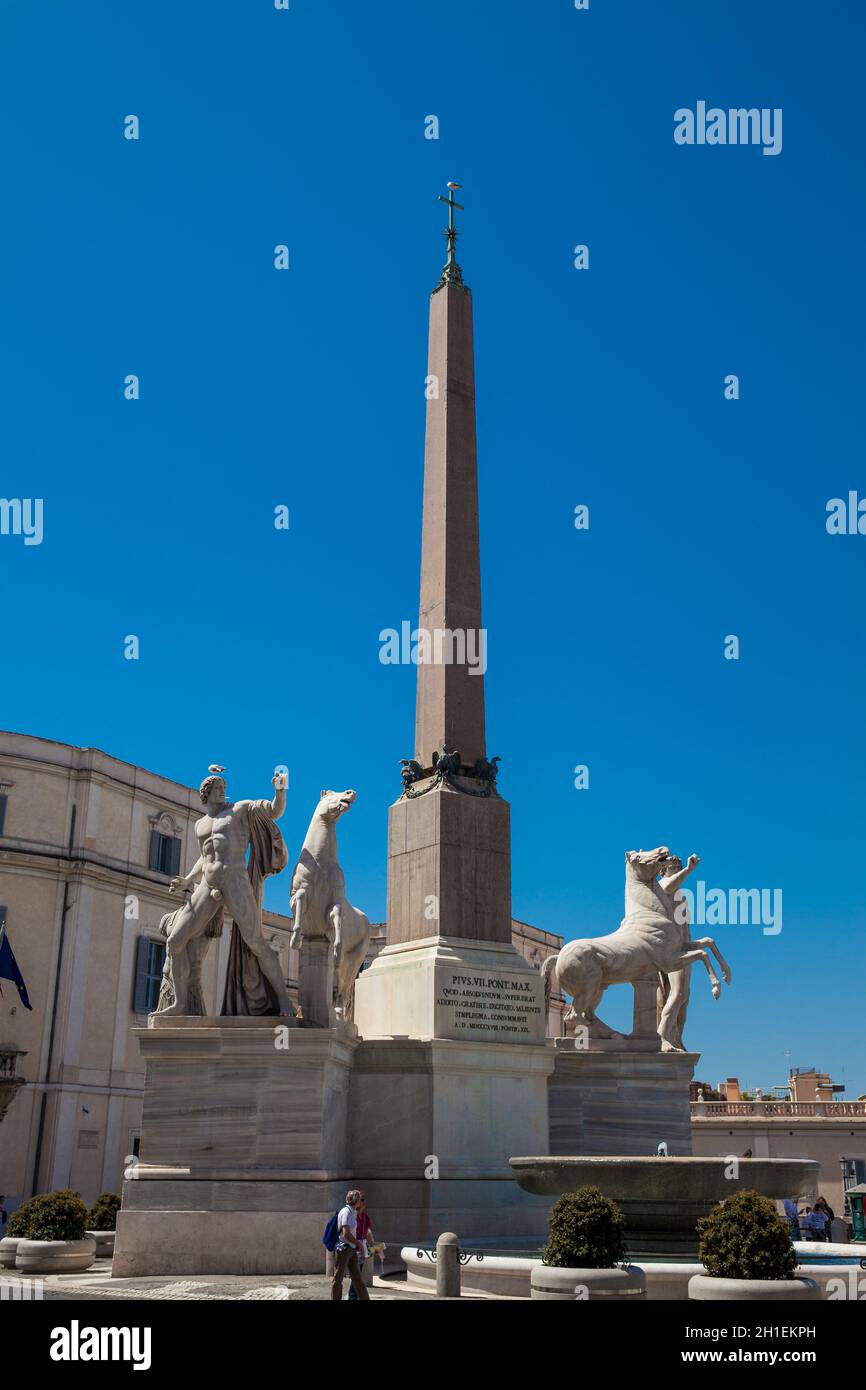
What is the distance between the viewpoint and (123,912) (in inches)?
1476

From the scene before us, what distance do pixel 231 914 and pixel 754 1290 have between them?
6.99 metres

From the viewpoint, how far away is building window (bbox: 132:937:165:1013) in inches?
1458

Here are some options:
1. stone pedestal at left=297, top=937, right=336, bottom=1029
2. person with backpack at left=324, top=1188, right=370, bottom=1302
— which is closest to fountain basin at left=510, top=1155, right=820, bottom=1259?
person with backpack at left=324, top=1188, right=370, bottom=1302

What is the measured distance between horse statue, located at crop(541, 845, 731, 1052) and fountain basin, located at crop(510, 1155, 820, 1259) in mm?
5402

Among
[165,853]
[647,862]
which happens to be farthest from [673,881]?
[165,853]

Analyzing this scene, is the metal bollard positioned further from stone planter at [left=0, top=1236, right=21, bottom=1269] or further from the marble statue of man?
stone planter at [left=0, top=1236, right=21, bottom=1269]

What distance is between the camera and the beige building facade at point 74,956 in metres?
33.8

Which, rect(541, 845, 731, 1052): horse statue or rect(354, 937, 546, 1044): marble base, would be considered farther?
rect(541, 845, 731, 1052): horse statue

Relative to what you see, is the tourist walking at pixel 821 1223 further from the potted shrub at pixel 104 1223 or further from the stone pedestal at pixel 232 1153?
the potted shrub at pixel 104 1223

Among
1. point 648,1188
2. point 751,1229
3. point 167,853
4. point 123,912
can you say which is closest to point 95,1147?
point 123,912

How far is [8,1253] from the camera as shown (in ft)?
46.3
